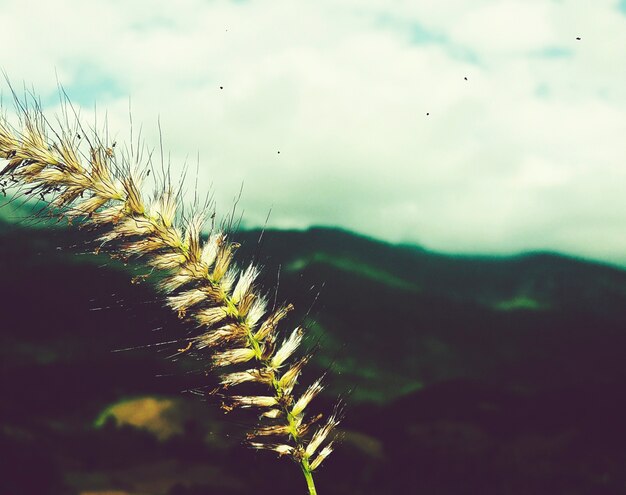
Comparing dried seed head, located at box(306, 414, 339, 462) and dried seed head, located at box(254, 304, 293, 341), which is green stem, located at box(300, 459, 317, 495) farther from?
dried seed head, located at box(254, 304, 293, 341)

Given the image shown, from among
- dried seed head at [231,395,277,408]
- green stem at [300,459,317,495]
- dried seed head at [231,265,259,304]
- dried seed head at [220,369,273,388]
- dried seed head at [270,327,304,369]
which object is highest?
dried seed head at [231,265,259,304]

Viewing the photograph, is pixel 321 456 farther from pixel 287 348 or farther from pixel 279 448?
pixel 287 348

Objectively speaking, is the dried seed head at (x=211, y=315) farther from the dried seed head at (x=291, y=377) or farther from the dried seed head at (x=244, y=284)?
the dried seed head at (x=291, y=377)

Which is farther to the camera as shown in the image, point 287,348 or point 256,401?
point 287,348

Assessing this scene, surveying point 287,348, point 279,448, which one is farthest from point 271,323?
point 279,448

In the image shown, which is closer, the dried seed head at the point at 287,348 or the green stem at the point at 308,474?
the green stem at the point at 308,474

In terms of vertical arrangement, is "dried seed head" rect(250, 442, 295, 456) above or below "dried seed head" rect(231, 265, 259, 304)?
below

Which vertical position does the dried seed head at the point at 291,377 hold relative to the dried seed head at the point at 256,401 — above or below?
above

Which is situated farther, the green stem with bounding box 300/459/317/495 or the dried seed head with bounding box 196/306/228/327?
the dried seed head with bounding box 196/306/228/327

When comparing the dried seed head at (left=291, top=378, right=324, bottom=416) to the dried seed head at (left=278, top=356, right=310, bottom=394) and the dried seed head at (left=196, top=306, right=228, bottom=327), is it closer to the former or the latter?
the dried seed head at (left=278, top=356, right=310, bottom=394)

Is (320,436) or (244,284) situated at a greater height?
(244,284)

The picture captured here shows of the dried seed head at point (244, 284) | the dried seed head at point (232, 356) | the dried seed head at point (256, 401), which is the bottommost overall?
the dried seed head at point (256, 401)
